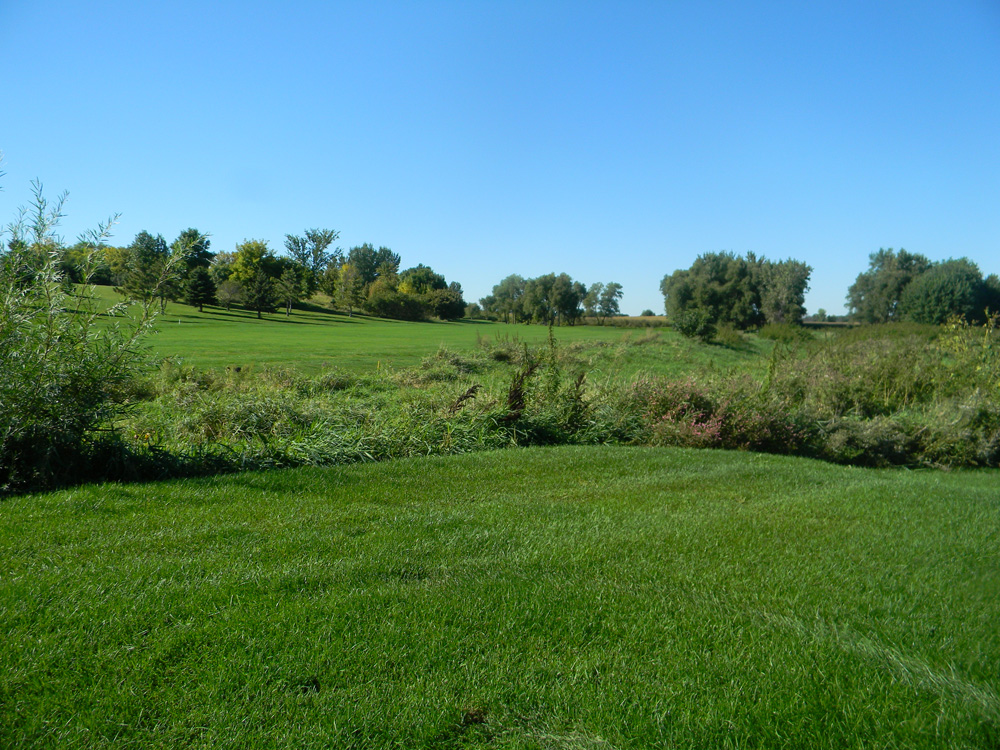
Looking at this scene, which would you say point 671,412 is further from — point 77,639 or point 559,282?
point 559,282

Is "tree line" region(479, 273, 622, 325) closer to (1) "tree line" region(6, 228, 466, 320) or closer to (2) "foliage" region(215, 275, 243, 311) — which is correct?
(1) "tree line" region(6, 228, 466, 320)

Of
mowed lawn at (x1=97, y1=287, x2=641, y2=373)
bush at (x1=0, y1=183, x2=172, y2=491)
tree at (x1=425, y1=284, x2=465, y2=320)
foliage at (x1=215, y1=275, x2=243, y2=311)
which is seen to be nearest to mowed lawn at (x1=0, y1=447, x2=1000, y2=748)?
bush at (x1=0, y1=183, x2=172, y2=491)

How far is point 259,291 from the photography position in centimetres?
2961

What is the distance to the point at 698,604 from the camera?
3.18m

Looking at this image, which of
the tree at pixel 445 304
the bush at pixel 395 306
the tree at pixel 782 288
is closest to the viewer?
the tree at pixel 782 288

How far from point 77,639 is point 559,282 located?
42019mm

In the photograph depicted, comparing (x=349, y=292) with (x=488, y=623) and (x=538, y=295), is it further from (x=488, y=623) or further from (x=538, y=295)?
(x=488, y=623)

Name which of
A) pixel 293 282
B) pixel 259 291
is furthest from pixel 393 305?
pixel 293 282

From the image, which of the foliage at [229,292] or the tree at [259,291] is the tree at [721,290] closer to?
the tree at [259,291]

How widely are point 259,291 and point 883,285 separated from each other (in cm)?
2785

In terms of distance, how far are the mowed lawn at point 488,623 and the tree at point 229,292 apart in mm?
27983

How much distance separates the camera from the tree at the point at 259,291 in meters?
29.4

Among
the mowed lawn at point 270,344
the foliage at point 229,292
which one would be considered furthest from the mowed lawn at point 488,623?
the foliage at point 229,292

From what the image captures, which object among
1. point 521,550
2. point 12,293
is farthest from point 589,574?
point 12,293
